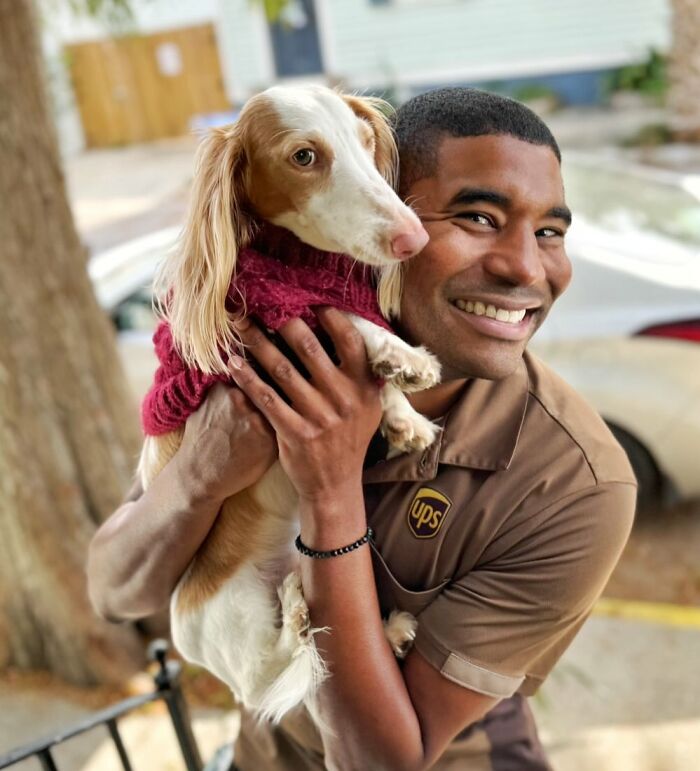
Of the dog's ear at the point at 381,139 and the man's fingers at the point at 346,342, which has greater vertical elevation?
the dog's ear at the point at 381,139

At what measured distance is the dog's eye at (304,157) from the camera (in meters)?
1.29

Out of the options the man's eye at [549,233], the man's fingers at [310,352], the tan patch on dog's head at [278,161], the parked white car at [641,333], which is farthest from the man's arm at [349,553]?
the parked white car at [641,333]

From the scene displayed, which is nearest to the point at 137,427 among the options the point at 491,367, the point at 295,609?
the point at 295,609

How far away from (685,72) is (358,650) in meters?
10.7

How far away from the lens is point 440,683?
4.34 feet

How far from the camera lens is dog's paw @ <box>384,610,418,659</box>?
4.58 feet

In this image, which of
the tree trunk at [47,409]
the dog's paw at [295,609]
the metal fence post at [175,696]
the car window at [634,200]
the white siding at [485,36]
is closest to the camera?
the dog's paw at [295,609]

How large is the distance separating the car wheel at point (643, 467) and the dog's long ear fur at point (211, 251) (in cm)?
255

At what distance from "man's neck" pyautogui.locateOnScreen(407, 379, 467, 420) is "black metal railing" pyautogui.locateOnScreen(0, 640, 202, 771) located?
1.00 meters

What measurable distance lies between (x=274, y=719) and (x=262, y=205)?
3.20 ft

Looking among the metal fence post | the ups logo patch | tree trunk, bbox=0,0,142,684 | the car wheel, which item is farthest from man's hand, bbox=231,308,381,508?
the car wheel

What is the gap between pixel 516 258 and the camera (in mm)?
1255

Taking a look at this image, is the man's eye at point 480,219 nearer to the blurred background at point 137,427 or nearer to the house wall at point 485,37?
the blurred background at point 137,427

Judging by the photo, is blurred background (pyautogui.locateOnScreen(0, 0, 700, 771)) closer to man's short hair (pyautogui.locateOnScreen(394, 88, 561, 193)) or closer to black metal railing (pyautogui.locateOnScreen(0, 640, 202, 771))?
man's short hair (pyautogui.locateOnScreen(394, 88, 561, 193))
